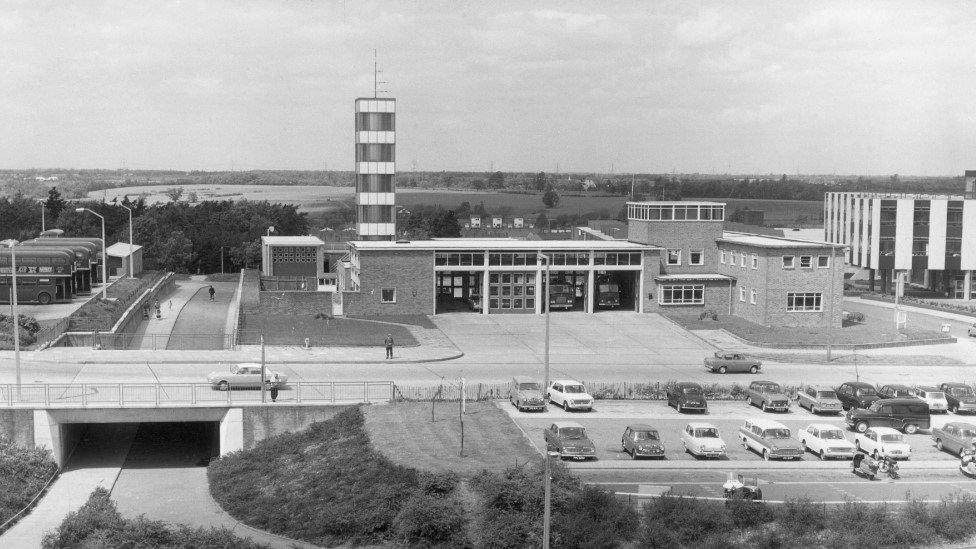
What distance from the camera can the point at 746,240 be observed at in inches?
3184

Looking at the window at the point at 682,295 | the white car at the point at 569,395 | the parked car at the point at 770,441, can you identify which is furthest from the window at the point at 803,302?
the parked car at the point at 770,441

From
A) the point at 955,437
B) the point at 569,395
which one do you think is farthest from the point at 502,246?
the point at 955,437

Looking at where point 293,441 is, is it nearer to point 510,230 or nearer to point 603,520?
point 603,520

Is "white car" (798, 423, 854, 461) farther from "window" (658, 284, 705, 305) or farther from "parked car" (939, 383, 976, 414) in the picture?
"window" (658, 284, 705, 305)

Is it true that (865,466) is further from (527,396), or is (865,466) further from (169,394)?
(169,394)

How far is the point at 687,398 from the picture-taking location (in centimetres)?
4972

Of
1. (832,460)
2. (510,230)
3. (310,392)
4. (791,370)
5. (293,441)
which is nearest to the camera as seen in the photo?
(832,460)

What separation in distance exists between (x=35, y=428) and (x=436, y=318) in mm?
33990

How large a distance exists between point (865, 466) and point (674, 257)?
42.1m

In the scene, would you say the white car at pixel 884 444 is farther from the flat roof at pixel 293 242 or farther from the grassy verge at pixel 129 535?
the flat roof at pixel 293 242

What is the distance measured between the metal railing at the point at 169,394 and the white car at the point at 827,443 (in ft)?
58.4

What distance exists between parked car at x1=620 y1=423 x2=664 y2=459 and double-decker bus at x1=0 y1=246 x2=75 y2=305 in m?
48.7

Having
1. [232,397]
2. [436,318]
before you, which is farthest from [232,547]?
[436,318]

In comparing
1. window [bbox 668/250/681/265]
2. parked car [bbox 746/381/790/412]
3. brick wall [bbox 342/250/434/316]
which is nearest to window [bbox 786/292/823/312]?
window [bbox 668/250/681/265]
